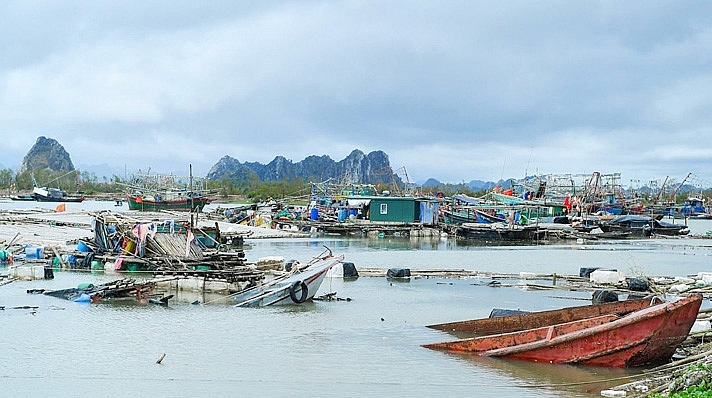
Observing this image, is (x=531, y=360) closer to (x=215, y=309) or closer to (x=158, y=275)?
(x=215, y=309)

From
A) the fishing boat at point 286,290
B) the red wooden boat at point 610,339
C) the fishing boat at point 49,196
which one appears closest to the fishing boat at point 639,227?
the fishing boat at point 286,290

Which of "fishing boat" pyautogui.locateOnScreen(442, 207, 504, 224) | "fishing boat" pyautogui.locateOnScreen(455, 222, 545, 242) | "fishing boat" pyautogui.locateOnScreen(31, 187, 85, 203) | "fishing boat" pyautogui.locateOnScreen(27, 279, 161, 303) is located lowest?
"fishing boat" pyautogui.locateOnScreen(27, 279, 161, 303)

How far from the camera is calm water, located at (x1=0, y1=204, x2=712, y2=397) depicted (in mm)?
11617

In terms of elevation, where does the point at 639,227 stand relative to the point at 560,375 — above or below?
above

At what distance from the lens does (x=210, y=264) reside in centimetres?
2264

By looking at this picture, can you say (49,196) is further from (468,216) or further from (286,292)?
(286,292)

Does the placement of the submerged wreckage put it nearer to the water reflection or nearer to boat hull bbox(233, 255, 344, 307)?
boat hull bbox(233, 255, 344, 307)

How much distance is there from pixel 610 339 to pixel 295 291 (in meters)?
8.75

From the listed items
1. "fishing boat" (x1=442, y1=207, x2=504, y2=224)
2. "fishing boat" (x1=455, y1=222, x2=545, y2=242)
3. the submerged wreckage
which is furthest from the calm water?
"fishing boat" (x1=442, y1=207, x2=504, y2=224)

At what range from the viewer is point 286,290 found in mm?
18844

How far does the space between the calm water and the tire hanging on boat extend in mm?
235

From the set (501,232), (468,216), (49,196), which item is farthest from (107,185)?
(501,232)

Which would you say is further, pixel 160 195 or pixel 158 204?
pixel 160 195

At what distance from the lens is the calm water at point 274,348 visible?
457 inches
